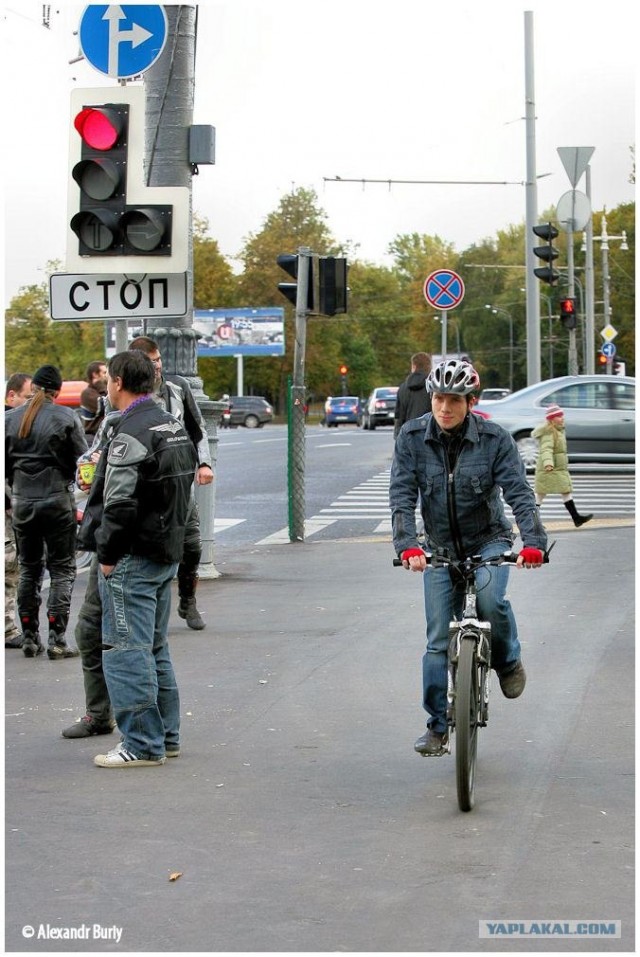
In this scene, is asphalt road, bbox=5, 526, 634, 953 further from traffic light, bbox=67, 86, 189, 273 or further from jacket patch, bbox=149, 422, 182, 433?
traffic light, bbox=67, 86, 189, 273

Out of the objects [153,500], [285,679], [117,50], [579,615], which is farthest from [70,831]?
[117,50]

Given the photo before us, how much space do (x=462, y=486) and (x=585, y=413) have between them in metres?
20.9

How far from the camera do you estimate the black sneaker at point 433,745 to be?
666 centimetres

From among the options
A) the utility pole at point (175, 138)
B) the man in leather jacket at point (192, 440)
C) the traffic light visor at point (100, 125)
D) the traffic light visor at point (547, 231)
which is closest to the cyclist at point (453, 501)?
the man in leather jacket at point (192, 440)

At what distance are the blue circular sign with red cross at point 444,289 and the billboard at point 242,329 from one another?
67.8 meters

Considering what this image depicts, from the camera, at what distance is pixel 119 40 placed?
11367mm

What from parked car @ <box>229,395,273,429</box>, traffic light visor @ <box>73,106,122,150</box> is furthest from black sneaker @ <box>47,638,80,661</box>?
parked car @ <box>229,395,273,429</box>

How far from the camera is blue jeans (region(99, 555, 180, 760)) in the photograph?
275 inches

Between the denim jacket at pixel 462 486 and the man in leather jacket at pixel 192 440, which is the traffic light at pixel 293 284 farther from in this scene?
the denim jacket at pixel 462 486

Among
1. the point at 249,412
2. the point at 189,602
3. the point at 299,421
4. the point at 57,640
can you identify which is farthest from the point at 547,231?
the point at 249,412

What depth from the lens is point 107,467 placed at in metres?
7.01

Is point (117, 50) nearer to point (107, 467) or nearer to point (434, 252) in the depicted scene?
point (107, 467)

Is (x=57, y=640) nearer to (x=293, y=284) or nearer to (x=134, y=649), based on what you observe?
(x=134, y=649)

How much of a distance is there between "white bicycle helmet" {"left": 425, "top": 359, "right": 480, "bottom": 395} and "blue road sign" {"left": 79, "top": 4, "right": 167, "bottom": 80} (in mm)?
5581
